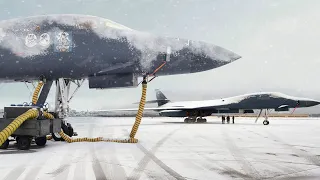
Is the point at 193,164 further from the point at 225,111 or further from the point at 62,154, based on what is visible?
the point at 225,111

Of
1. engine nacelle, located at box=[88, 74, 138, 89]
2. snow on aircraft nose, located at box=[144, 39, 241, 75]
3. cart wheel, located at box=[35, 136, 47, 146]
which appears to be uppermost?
snow on aircraft nose, located at box=[144, 39, 241, 75]

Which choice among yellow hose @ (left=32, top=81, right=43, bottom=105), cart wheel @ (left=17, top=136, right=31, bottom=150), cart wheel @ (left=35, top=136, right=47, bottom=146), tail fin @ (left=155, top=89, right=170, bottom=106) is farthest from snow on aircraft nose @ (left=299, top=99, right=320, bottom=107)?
cart wheel @ (left=17, top=136, right=31, bottom=150)

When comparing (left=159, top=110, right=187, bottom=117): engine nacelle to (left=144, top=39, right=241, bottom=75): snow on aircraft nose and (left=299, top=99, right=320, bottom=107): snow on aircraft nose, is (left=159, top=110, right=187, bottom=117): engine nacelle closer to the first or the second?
(left=299, top=99, right=320, bottom=107): snow on aircraft nose

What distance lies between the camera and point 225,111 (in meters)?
34.4

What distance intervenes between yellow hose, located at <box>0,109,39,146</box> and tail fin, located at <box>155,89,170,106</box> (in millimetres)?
35381

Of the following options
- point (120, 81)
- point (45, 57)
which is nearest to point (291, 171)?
point (120, 81)

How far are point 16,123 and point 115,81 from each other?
3148 mm

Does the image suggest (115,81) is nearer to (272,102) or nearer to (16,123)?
(16,123)

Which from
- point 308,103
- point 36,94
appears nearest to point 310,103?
point 308,103

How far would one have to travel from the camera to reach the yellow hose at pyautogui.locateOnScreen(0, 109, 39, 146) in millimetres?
7160

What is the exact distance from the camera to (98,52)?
29.7ft

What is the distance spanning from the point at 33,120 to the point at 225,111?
28.7 m

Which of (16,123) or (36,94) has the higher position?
(36,94)

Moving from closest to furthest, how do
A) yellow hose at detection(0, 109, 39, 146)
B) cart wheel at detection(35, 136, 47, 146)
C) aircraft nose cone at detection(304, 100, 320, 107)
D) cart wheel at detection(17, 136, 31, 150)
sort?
yellow hose at detection(0, 109, 39, 146), cart wheel at detection(17, 136, 31, 150), cart wheel at detection(35, 136, 47, 146), aircraft nose cone at detection(304, 100, 320, 107)
